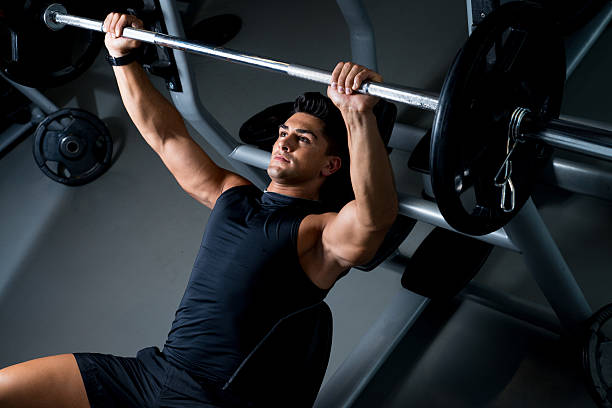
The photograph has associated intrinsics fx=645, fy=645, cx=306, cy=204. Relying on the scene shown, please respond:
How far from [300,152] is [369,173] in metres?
0.32

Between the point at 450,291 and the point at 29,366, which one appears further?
the point at 450,291

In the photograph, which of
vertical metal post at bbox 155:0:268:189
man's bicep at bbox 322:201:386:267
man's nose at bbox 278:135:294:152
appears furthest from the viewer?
vertical metal post at bbox 155:0:268:189

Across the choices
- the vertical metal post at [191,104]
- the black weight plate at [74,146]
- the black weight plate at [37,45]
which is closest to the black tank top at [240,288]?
the vertical metal post at [191,104]

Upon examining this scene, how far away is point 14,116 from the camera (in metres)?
2.99

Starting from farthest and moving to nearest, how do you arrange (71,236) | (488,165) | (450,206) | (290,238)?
1. (71,236)
2. (290,238)
3. (488,165)
4. (450,206)

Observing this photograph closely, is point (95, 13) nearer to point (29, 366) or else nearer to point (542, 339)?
point (29, 366)

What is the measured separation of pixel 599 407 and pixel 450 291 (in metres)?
0.46

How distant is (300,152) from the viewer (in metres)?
1.49

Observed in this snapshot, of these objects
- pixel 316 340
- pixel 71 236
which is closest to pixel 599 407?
pixel 316 340

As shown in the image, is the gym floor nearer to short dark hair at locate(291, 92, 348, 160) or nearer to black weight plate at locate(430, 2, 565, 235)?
short dark hair at locate(291, 92, 348, 160)

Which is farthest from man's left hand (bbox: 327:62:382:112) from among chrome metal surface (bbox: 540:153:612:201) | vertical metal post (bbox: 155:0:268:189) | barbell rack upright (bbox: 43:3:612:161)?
chrome metal surface (bbox: 540:153:612:201)

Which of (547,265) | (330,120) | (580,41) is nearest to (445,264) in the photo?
(547,265)

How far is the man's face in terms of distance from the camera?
1476 mm

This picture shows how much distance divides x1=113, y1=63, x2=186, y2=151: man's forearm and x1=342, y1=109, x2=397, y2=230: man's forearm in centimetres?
63
